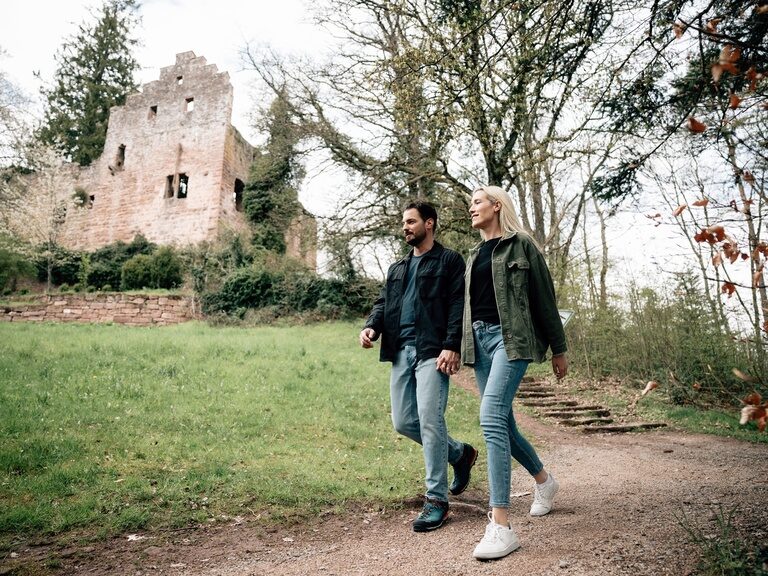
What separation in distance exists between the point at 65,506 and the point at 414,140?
10566mm

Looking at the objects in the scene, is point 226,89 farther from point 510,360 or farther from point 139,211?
point 510,360

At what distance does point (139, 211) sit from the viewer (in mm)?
25203

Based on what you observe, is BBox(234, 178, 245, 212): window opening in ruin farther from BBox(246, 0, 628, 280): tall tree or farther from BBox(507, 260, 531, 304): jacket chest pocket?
BBox(507, 260, 531, 304): jacket chest pocket

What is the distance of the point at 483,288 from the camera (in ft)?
10.4

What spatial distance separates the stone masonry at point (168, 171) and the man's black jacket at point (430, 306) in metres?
19.3

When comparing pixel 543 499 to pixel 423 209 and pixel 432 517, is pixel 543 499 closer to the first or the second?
pixel 432 517

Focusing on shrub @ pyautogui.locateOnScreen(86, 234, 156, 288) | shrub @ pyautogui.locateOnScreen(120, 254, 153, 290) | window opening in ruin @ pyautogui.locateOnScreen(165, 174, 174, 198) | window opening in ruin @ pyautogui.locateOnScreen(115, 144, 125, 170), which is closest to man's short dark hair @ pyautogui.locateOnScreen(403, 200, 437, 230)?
shrub @ pyautogui.locateOnScreen(120, 254, 153, 290)

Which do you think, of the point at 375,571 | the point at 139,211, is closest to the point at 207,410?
the point at 375,571

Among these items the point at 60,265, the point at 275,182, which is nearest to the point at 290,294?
the point at 275,182

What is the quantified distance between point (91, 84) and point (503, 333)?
1526 inches

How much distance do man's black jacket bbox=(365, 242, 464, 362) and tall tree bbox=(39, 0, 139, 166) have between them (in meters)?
35.4

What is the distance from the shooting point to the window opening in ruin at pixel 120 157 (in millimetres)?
26752

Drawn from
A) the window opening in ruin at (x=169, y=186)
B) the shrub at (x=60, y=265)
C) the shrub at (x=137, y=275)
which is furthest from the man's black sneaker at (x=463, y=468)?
the window opening in ruin at (x=169, y=186)

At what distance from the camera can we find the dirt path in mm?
2484
